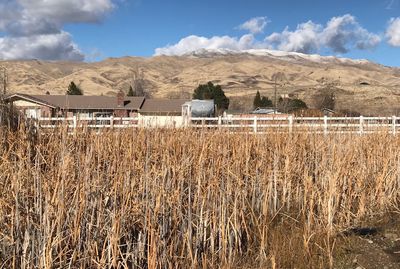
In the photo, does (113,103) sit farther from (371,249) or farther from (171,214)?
(171,214)

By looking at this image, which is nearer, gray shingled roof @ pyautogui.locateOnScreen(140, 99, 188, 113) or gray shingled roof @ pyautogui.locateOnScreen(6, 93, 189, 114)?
gray shingled roof @ pyautogui.locateOnScreen(6, 93, 189, 114)

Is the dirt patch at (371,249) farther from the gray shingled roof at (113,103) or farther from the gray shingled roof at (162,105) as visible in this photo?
the gray shingled roof at (162,105)

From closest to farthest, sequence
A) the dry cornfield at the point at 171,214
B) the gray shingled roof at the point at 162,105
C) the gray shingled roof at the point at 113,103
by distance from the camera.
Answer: the dry cornfield at the point at 171,214 < the gray shingled roof at the point at 113,103 < the gray shingled roof at the point at 162,105

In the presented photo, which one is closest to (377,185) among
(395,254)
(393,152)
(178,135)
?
(393,152)

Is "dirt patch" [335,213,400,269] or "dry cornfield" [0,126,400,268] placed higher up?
"dry cornfield" [0,126,400,268]

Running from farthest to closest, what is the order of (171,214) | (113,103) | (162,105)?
1. (162,105)
2. (113,103)
3. (171,214)

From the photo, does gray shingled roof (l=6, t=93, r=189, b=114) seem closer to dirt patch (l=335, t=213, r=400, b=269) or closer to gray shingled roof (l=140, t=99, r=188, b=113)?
gray shingled roof (l=140, t=99, r=188, b=113)

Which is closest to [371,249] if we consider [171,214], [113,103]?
[171,214]

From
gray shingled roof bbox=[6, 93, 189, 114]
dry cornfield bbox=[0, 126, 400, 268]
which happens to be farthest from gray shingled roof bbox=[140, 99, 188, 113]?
dry cornfield bbox=[0, 126, 400, 268]

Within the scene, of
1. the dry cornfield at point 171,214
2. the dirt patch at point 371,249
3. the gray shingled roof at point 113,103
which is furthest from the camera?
the gray shingled roof at point 113,103

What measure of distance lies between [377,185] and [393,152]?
3.44ft

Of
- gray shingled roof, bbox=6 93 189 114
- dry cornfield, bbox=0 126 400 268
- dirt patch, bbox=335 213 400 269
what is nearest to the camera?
dry cornfield, bbox=0 126 400 268

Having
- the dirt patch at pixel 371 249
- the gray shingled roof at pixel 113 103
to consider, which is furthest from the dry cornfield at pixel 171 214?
the gray shingled roof at pixel 113 103

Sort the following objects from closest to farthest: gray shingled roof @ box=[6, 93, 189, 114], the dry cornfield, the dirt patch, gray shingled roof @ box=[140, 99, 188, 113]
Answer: the dry cornfield → the dirt patch → gray shingled roof @ box=[6, 93, 189, 114] → gray shingled roof @ box=[140, 99, 188, 113]
